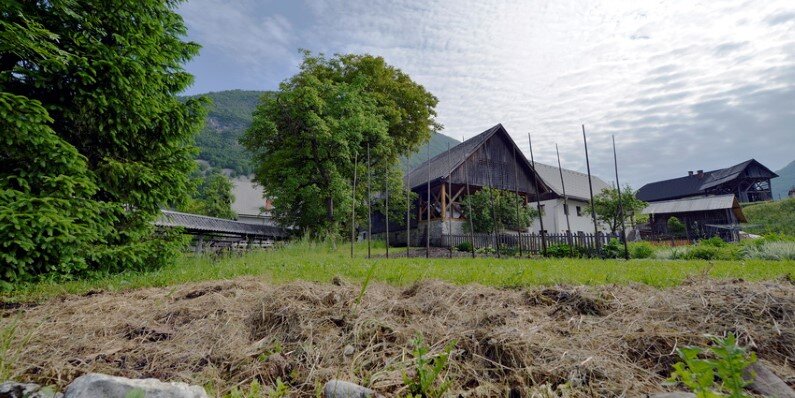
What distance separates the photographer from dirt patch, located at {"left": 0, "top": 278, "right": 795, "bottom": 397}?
1.95 meters

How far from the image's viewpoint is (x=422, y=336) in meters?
2.10

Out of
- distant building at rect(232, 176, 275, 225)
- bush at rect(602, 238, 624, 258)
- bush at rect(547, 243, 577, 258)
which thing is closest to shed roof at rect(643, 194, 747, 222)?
bush at rect(602, 238, 624, 258)

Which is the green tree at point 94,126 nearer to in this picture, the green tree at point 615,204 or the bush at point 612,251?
the bush at point 612,251

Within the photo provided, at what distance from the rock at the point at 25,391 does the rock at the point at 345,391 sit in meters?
1.40

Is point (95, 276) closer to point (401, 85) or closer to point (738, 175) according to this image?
point (401, 85)

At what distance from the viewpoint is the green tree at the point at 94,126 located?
4.61m

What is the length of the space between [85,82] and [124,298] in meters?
3.65

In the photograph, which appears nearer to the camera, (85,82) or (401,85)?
(85,82)

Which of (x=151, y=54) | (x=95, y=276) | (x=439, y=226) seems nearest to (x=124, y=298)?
(x=95, y=276)

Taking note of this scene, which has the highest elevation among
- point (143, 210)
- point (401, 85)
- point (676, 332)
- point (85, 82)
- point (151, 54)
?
point (401, 85)

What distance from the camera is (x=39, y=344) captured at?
2.44 m

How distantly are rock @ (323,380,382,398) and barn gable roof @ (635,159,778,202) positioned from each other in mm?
48003

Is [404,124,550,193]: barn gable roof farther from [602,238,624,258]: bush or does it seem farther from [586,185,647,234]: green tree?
[602,238,624,258]: bush

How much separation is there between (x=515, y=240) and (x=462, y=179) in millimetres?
6380
